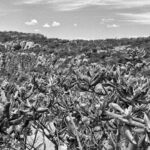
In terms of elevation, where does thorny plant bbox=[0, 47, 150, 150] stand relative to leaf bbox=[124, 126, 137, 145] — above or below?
below

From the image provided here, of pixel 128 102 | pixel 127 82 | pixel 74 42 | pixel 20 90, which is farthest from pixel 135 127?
pixel 74 42

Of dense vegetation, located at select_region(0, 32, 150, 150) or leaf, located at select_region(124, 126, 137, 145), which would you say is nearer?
leaf, located at select_region(124, 126, 137, 145)

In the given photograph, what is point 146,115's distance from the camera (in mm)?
2189

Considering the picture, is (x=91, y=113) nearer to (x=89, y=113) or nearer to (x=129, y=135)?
(x=89, y=113)

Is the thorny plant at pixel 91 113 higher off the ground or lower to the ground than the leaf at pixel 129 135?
lower

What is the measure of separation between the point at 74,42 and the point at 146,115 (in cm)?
6332

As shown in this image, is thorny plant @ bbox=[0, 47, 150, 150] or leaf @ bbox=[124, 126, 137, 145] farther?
thorny plant @ bbox=[0, 47, 150, 150]

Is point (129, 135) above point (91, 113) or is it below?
above

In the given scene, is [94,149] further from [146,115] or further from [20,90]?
[146,115]

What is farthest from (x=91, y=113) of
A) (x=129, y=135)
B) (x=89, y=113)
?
(x=129, y=135)

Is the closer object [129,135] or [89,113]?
[129,135]

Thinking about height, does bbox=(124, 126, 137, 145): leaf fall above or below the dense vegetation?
above

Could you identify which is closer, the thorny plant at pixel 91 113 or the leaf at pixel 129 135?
the leaf at pixel 129 135

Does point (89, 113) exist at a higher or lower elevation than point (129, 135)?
lower
